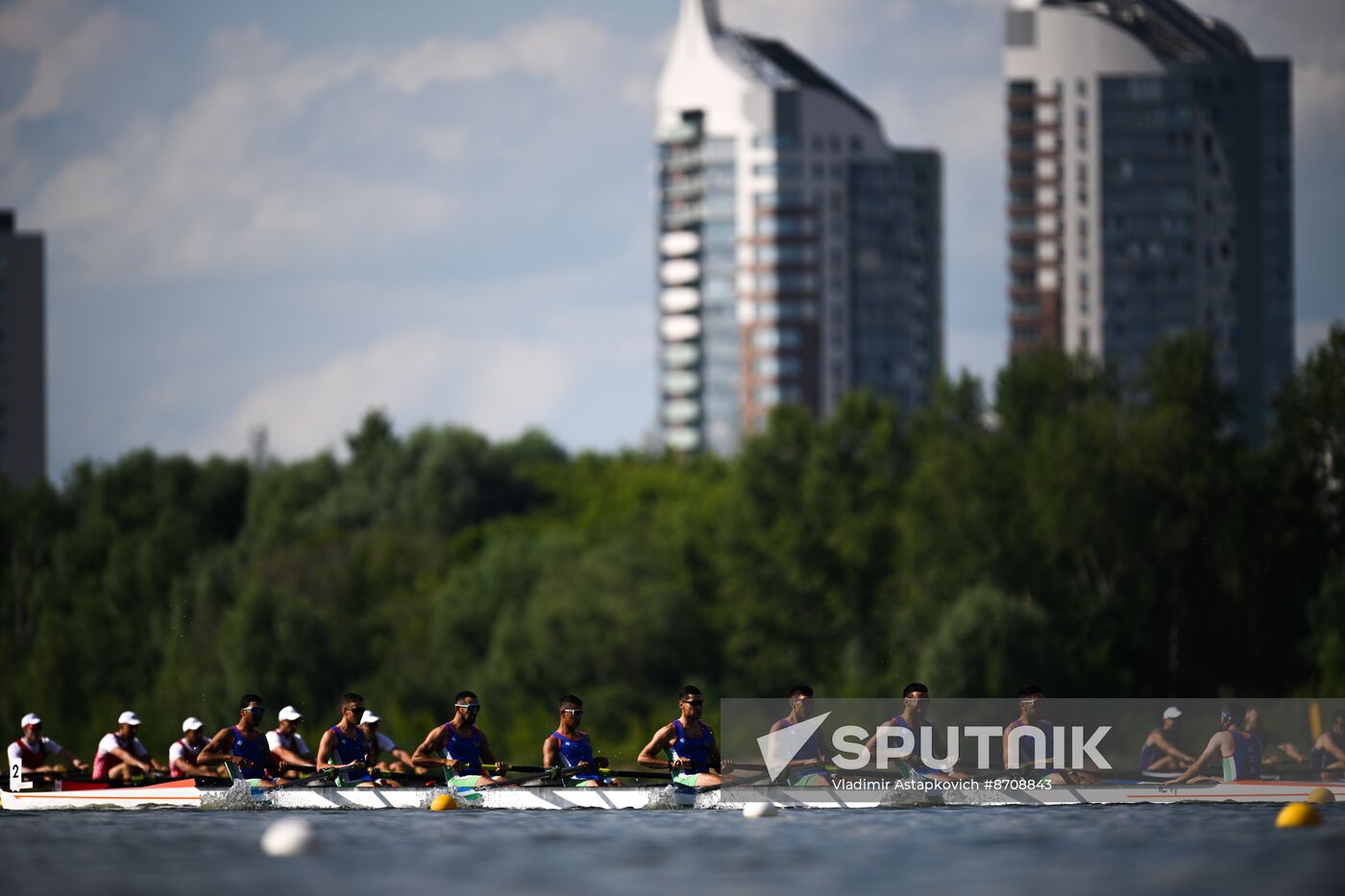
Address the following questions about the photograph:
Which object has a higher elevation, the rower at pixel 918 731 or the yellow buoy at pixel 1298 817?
the rower at pixel 918 731

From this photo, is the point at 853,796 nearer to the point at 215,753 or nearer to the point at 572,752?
the point at 572,752

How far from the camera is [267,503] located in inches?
3179

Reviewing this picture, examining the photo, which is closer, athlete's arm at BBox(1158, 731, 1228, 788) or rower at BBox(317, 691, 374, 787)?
athlete's arm at BBox(1158, 731, 1228, 788)

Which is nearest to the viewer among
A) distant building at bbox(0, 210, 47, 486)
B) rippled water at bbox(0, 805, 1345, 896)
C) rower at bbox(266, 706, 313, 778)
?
rippled water at bbox(0, 805, 1345, 896)

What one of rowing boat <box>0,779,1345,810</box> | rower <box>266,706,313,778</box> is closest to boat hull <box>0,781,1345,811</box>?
rowing boat <box>0,779,1345,810</box>

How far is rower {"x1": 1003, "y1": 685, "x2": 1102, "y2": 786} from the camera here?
26.0 meters

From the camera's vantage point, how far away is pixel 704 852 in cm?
2131

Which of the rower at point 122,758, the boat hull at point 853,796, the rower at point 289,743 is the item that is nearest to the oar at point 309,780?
the boat hull at point 853,796

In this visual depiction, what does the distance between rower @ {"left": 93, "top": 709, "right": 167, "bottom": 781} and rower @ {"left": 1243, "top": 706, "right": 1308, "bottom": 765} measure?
45.3ft

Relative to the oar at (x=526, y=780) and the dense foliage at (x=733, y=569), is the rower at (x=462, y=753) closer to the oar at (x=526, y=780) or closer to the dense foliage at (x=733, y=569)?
the oar at (x=526, y=780)

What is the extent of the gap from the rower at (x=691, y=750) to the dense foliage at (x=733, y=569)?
29577 mm

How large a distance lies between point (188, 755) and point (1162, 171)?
90365 mm

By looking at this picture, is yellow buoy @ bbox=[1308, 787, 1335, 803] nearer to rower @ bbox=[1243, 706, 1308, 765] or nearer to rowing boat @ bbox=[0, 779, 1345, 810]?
rowing boat @ bbox=[0, 779, 1345, 810]

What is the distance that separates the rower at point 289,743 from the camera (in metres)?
27.9
